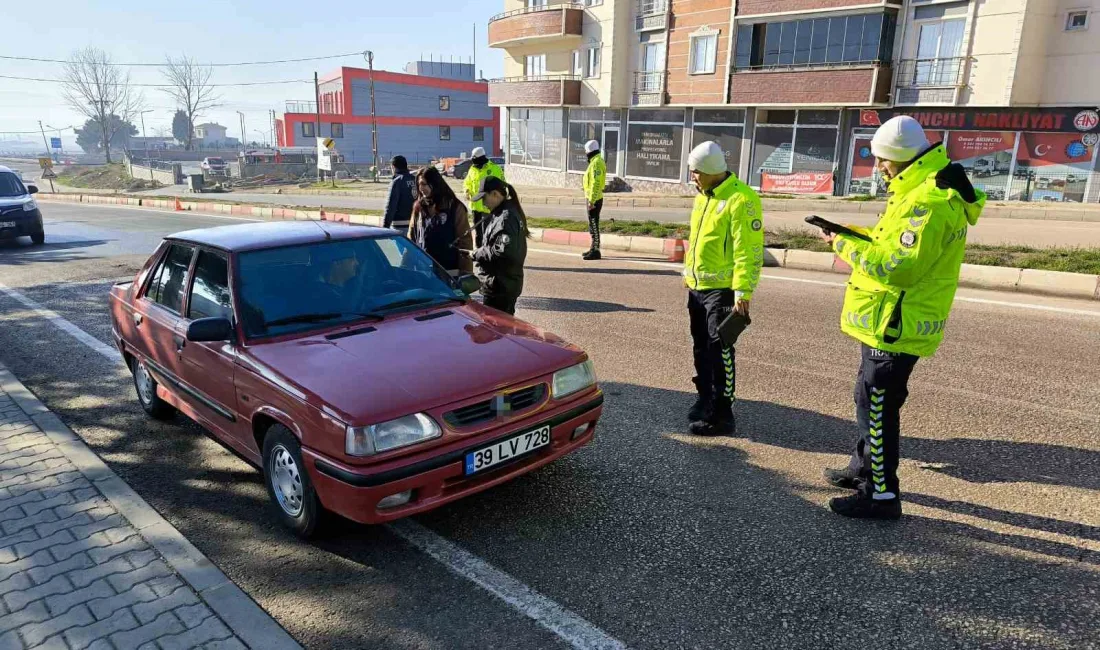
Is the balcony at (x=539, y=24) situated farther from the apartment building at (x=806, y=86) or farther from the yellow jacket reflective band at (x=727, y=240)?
the yellow jacket reflective band at (x=727, y=240)

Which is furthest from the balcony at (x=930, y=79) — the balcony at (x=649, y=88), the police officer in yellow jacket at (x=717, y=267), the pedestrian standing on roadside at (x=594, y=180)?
the police officer in yellow jacket at (x=717, y=267)

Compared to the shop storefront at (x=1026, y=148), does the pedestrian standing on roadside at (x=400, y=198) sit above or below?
below

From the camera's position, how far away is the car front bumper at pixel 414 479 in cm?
315

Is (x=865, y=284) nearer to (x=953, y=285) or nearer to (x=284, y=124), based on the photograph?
(x=953, y=285)

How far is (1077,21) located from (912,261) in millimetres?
23262

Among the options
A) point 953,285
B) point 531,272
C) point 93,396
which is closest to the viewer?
point 953,285

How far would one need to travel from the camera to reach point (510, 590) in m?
3.14

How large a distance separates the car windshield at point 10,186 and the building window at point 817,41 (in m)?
23.0

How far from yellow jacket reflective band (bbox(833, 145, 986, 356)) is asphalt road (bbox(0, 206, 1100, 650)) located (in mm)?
1042

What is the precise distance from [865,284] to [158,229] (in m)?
19.4

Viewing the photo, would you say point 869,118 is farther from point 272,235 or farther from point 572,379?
point 272,235

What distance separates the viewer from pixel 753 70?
26.0m

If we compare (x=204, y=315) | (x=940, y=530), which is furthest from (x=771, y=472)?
(x=204, y=315)

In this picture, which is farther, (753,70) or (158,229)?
(753,70)
